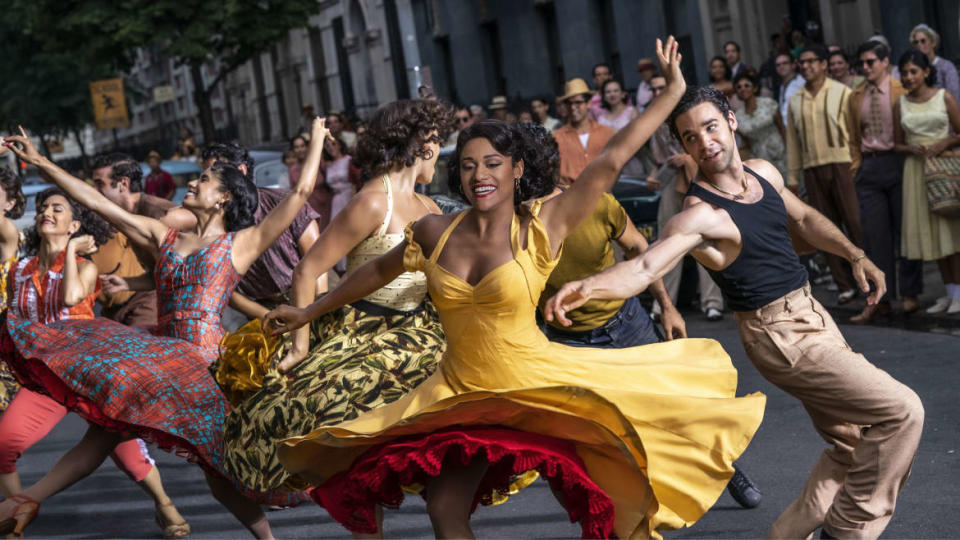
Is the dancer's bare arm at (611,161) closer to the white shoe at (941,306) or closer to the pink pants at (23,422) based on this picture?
the pink pants at (23,422)

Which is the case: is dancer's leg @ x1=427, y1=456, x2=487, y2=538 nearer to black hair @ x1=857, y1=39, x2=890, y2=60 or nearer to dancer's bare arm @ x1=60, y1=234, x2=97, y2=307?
dancer's bare arm @ x1=60, y1=234, x2=97, y2=307

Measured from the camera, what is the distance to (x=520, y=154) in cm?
494

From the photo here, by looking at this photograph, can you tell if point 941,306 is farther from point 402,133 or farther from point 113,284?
point 113,284

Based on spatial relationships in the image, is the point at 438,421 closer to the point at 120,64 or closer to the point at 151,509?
the point at 151,509

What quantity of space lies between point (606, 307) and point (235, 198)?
1.88 metres

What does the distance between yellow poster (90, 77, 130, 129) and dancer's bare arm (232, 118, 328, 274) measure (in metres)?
33.8

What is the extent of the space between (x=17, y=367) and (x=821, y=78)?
7.68 metres

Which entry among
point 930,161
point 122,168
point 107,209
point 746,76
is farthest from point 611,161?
point 746,76

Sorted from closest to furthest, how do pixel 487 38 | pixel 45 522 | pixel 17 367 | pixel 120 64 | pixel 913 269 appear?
pixel 17 367 < pixel 45 522 < pixel 913 269 < pixel 487 38 < pixel 120 64

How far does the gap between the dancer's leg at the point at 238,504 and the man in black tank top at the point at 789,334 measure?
227 centimetres

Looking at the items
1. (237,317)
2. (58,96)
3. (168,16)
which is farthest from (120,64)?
(237,317)

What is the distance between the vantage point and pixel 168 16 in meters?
36.2

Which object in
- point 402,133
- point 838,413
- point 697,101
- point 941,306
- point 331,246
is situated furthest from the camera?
point 941,306

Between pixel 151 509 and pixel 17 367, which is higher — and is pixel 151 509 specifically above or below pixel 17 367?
below
